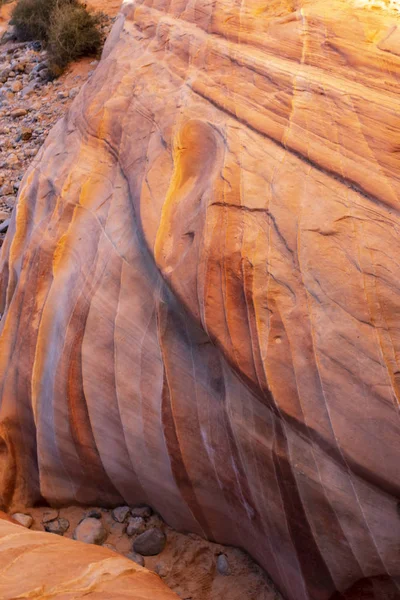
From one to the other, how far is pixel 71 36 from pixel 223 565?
23.9ft

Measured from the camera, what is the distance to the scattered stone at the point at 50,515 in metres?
2.96

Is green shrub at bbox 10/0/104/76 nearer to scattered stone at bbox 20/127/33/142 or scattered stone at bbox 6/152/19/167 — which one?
scattered stone at bbox 20/127/33/142

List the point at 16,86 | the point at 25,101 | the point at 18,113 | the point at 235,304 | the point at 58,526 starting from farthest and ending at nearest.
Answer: the point at 16,86
the point at 25,101
the point at 18,113
the point at 58,526
the point at 235,304

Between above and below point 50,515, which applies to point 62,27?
above

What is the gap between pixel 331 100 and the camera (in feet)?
9.28

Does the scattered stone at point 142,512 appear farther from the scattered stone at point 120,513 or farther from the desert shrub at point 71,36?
the desert shrub at point 71,36

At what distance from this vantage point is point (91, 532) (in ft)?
9.21

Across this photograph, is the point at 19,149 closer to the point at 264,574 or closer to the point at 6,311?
the point at 6,311

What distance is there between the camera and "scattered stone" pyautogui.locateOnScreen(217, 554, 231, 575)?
253 centimetres

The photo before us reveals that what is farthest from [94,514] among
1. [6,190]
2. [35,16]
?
[35,16]

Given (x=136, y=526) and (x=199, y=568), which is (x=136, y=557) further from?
(x=199, y=568)

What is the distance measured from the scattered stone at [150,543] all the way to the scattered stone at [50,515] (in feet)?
1.66

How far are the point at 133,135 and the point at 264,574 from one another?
245cm

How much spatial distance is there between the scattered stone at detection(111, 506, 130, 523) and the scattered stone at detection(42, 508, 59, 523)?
0.32m
